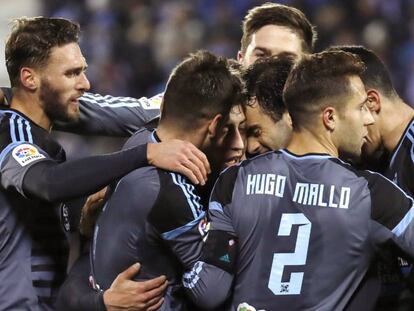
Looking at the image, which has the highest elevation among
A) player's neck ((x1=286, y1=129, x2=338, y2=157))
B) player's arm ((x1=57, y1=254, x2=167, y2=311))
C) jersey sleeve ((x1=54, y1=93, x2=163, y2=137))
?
player's neck ((x1=286, y1=129, x2=338, y2=157))

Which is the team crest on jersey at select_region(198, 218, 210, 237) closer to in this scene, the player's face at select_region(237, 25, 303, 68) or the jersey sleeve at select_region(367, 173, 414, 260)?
the jersey sleeve at select_region(367, 173, 414, 260)

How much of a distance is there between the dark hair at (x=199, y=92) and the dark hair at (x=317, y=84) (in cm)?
25

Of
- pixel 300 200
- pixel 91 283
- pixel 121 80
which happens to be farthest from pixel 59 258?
pixel 121 80

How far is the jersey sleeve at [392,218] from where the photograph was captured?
3.59 m

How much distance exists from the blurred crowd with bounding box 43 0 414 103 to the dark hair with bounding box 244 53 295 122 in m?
6.27

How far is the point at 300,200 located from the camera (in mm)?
3697

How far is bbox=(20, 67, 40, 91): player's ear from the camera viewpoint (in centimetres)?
446

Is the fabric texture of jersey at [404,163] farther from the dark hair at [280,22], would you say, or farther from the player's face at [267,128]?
the dark hair at [280,22]

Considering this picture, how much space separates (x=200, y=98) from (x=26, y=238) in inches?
45.7

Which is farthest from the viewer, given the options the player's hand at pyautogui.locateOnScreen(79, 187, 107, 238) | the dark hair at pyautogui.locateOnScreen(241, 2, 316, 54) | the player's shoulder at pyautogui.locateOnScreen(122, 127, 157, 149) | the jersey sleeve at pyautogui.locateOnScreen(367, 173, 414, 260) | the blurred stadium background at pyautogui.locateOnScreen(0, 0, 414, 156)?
the blurred stadium background at pyautogui.locateOnScreen(0, 0, 414, 156)

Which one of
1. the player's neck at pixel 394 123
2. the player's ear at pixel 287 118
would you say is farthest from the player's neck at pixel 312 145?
the player's neck at pixel 394 123

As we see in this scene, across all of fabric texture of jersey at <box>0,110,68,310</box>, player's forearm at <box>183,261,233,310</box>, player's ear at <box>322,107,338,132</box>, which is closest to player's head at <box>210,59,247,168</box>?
player's ear at <box>322,107,338,132</box>

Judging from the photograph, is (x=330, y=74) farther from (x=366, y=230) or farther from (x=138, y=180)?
(x=138, y=180)

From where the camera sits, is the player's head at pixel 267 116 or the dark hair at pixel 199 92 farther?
the player's head at pixel 267 116
